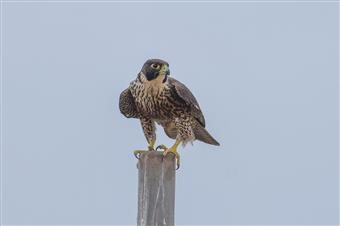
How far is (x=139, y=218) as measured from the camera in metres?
6.05

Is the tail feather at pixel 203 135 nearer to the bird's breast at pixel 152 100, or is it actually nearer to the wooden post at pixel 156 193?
the bird's breast at pixel 152 100

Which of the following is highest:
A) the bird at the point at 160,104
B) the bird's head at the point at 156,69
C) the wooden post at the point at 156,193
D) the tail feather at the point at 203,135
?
the bird's head at the point at 156,69

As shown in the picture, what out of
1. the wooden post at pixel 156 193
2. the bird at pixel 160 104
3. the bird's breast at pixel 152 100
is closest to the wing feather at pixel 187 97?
the bird at pixel 160 104

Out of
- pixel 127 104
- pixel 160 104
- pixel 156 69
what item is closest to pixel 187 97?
pixel 160 104

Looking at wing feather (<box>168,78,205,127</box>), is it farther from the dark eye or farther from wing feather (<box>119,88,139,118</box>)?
wing feather (<box>119,88,139,118</box>)

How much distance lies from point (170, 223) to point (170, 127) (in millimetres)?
3648

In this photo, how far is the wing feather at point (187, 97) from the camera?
9.20 m

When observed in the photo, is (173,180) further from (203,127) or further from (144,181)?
(203,127)

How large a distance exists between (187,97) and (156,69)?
533mm

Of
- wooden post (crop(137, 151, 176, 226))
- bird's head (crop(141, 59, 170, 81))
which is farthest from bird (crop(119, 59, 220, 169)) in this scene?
wooden post (crop(137, 151, 176, 226))

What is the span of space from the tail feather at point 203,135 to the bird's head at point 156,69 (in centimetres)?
Result: 99

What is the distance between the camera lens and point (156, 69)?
8953 millimetres

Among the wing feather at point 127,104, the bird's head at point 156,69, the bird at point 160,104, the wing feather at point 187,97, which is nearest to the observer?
the bird's head at point 156,69

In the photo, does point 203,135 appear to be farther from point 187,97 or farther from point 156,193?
point 156,193
